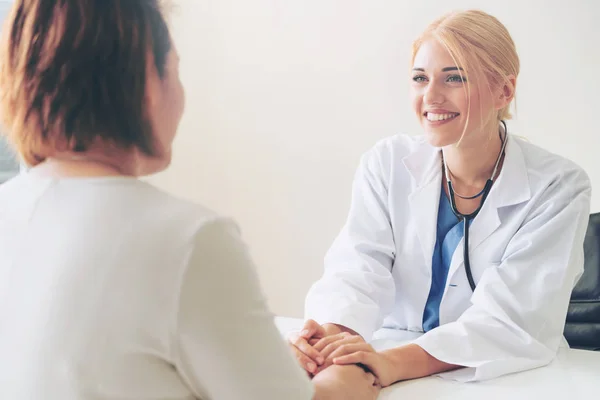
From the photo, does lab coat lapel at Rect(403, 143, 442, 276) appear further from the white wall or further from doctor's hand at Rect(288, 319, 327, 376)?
the white wall

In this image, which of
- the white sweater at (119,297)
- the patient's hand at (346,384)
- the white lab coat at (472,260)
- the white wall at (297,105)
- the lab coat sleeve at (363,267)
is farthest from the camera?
the white wall at (297,105)

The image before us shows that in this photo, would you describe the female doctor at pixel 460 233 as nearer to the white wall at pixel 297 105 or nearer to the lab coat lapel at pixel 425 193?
the lab coat lapel at pixel 425 193

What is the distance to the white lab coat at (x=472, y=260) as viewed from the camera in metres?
1.29

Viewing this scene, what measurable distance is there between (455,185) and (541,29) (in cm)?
96

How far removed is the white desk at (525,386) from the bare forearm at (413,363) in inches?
0.6

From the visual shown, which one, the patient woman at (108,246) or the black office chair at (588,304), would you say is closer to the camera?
the patient woman at (108,246)

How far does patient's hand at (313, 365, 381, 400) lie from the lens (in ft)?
3.47

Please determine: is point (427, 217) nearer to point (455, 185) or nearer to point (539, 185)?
point (455, 185)

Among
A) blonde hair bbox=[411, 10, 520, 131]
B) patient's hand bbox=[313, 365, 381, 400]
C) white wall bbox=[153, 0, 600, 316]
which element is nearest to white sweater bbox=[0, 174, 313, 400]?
patient's hand bbox=[313, 365, 381, 400]

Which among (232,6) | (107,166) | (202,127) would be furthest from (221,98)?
(107,166)

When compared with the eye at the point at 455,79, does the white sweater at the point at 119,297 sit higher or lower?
lower

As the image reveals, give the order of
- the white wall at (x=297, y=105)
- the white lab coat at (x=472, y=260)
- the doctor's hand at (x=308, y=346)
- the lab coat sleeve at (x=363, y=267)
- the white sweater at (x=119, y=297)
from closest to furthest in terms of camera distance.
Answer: the white sweater at (x=119, y=297) → the doctor's hand at (x=308, y=346) → the white lab coat at (x=472, y=260) → the lab coat sleeve at (x=363, y=267) → the white wall at (x=297, y=105)

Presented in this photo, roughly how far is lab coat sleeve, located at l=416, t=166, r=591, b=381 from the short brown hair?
81cm

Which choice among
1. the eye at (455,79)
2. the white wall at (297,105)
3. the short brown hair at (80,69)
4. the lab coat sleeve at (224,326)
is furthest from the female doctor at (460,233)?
the white wall at (297,105)
